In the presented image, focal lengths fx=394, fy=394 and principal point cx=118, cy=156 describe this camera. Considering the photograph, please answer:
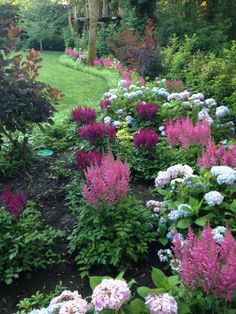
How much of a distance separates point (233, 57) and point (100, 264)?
6.86m

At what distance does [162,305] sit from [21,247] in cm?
179

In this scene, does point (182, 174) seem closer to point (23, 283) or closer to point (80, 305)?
point (23, 283)

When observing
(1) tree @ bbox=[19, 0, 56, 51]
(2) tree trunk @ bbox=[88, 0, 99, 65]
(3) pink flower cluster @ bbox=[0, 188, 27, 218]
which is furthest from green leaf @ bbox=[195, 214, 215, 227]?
(1) tree @ bbox=[19, 0, 56, 51]

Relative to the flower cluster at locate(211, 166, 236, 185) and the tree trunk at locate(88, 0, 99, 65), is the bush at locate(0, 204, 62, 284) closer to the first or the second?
the flower cluster at locate(211, 166, 236, 185)

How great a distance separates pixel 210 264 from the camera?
174 cm

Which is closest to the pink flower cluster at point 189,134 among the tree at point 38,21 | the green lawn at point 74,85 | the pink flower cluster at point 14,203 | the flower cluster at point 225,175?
the flower cluster at point 225,175

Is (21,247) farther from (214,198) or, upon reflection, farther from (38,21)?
(38,21)

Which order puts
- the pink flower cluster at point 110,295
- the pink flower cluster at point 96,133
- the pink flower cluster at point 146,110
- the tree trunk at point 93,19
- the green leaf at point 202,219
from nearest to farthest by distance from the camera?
the pink flower cluster at point 110,295 < the green leaf at point 202,219 < the pink flower cluster at point 96,133 < the pink flower cluster at point 146,110 < the tree trunk at point 93,19

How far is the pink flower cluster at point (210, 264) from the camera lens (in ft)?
5.74

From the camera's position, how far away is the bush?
3258 millimetres

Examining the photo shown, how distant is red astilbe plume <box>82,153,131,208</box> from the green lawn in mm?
6119

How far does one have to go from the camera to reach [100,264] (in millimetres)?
3340

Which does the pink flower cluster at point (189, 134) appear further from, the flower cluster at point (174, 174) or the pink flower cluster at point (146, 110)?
the pink flower cluster at point (146, 110)

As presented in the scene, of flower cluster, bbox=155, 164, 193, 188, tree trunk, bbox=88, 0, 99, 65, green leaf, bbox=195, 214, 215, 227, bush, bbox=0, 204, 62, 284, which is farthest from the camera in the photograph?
tree trunk, bbox=88, 0, 99, 65
